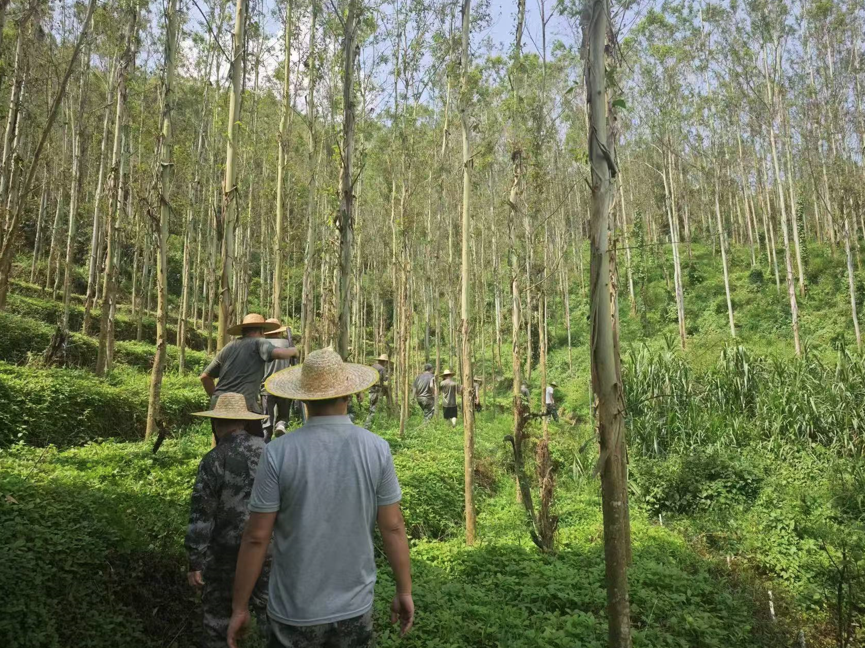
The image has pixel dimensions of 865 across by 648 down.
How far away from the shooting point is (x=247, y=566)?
1.92 meters

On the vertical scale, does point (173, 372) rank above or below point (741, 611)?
above

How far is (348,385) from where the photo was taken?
216 cm

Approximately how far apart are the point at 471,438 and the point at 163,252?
5015 millimetres

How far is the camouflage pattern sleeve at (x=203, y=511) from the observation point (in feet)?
8.79

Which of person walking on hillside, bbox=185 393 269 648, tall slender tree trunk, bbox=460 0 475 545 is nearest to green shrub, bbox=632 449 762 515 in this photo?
tall slender tree trunk, bbox=460 0 475 545

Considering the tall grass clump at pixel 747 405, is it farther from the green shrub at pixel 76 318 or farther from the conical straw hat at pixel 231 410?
the green shrub at pixel 76 318

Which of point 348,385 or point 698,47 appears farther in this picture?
point 698,47

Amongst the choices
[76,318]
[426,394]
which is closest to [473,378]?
[426,394]

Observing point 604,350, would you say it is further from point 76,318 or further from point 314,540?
point 76,318

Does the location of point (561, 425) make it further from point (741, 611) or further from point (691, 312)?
point (691, 312)

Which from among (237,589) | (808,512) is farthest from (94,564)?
(808,512)

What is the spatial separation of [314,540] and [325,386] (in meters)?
0.58

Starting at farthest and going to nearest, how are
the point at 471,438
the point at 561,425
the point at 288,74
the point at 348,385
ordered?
the point at 561,425 < the point at 288,74 < the point at 471,438 < the point at 348,385

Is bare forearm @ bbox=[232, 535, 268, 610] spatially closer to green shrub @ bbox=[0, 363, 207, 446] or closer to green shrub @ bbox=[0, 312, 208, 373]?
green shrub @ bbox=[0, 363, 207, 446]
